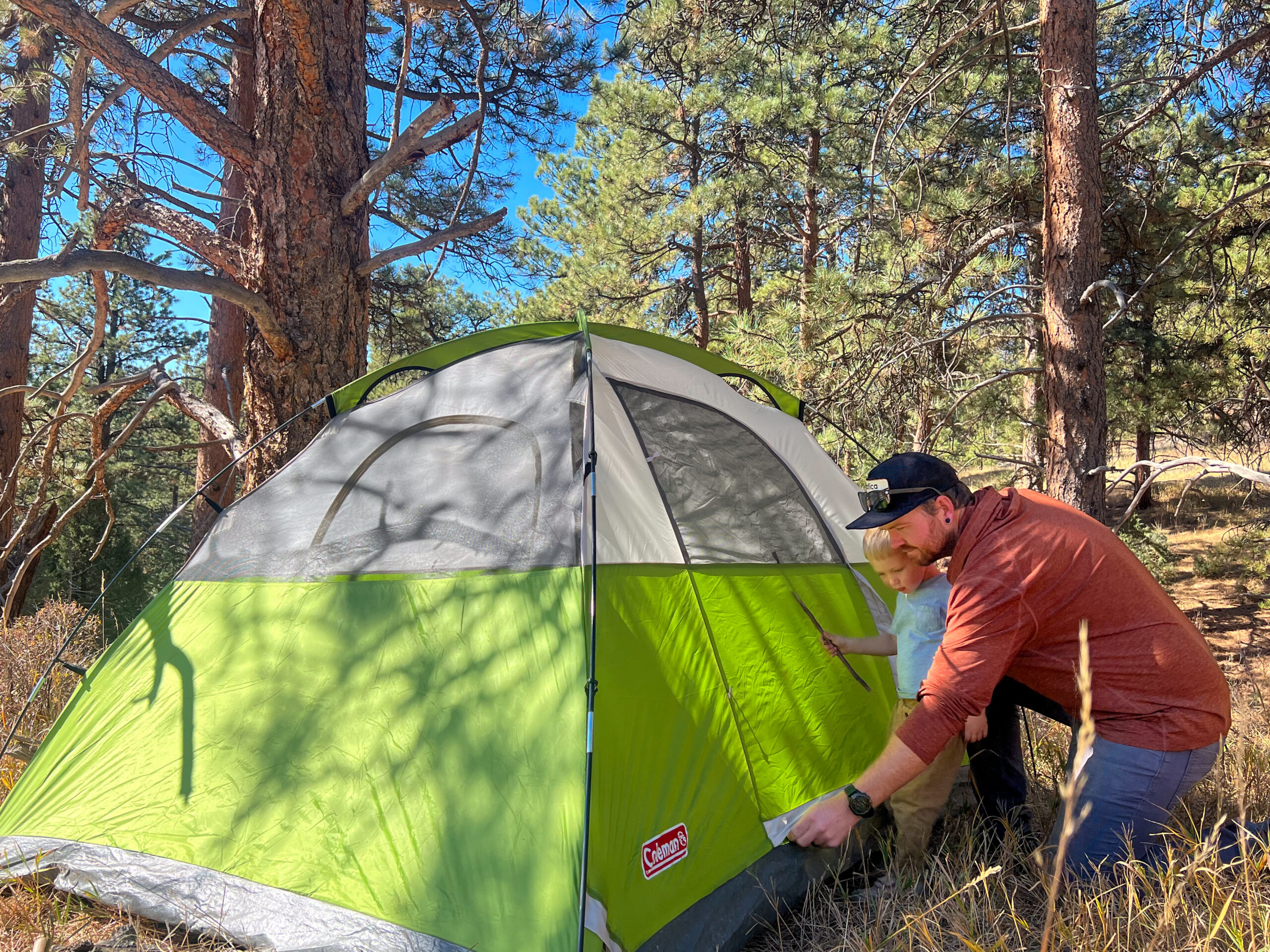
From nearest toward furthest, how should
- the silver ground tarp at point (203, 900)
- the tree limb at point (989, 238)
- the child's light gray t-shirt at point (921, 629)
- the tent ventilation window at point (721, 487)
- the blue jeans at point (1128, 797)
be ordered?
the silver ground tarp at point (203, 900), the blue jeans at point (1128, 797), the child's light gray t-shirt at point (921, 629), the tent ventilation window at point (721, 487), the tree limb at point (989, 238)

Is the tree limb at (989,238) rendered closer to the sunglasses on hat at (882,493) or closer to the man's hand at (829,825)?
the sunglasses on hat at (882,493)

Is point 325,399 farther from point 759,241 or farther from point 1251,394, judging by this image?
point 759,241

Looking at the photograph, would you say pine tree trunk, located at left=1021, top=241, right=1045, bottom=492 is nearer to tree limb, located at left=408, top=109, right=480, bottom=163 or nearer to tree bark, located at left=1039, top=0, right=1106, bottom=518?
tree bark, located at left=1039, top=0, right=1106, bottom=518

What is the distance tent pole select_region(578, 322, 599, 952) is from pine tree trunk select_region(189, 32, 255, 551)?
531 centimetres

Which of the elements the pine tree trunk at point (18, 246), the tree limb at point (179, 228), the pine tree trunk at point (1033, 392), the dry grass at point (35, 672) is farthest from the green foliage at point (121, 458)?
the pine tree trunk at point (1033, 392)

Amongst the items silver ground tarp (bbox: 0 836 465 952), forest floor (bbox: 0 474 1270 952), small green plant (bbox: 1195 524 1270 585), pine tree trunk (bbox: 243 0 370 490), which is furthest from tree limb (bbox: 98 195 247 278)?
small green plant (bbox: 1195 524 1270 585)

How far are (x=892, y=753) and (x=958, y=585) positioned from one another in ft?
1.50

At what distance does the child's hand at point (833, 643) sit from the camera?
2.88 meters

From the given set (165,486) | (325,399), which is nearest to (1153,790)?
(325,399)

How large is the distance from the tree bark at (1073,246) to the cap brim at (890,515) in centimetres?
361

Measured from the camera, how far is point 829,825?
212 cm

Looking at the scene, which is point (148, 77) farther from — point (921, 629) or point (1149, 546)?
point (1149, 546)

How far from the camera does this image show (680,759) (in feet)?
7.50

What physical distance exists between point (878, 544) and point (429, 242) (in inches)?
103
